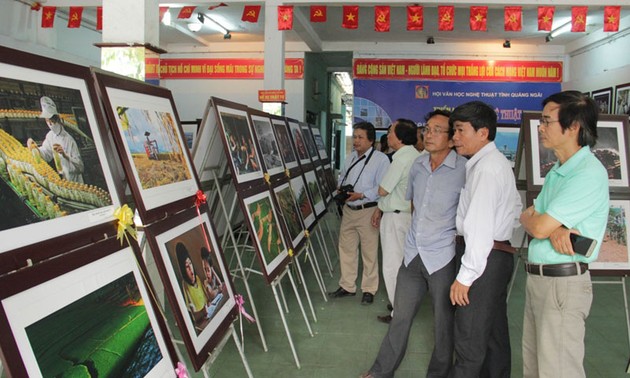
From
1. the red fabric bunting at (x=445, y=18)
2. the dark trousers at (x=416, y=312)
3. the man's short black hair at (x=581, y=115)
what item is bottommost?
the dark trousers at (x=416, y=312)

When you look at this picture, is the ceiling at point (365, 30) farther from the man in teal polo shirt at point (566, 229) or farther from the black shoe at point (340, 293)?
the man in teal polo shirt at point (566, 229)

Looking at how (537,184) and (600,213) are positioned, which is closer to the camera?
(600,213)

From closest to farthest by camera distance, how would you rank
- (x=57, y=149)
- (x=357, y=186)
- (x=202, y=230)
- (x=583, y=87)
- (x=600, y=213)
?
(x=57, y=149)
(x=600, y=213)
(x=202, y=230)
(x=357, y=186)
(x=583, y=87)

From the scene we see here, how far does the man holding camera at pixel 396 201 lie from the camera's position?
3408mm

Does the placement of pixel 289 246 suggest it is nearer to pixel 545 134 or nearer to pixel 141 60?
pixel 141 60

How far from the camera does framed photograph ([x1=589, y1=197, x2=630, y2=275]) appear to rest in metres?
2.86

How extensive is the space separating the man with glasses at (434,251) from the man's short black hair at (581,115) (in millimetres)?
621

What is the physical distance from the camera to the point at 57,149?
1.18 meters

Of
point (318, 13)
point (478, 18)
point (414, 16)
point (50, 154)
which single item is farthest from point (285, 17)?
point (50, 154)

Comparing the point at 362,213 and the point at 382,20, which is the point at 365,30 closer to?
the point at 382,20

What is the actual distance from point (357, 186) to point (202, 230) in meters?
2.31

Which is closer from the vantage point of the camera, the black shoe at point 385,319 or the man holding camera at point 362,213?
the black shoe at point 385,319

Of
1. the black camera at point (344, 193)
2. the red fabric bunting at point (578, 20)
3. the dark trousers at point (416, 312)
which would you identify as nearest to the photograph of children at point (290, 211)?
the black camera at point (344, 193)

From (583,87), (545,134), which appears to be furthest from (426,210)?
(583,87)
